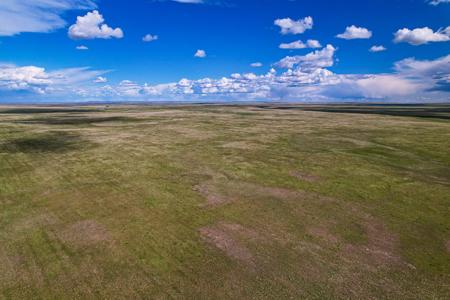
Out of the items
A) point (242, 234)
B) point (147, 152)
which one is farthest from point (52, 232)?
point (147, 152)

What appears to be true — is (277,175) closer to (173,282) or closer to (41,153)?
(173,282)

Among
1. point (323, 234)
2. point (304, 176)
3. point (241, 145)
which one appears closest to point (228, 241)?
point (323, 234)

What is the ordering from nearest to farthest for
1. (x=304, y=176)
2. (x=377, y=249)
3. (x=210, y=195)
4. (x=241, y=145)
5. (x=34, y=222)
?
(x=377, y=249) → (x=34, y=222) → (x=210, y=195) → (x=304, y=176) → (x=241, y=145)

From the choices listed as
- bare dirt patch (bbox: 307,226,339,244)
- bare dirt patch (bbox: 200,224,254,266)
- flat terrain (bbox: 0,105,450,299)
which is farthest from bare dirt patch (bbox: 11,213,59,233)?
bare dirt patch (bbox: 307,226,339,244)

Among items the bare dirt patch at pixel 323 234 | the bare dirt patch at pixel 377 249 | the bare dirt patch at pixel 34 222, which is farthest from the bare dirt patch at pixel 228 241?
the bare dirt patch at pixel 34 222

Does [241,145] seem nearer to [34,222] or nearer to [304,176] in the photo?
[304,176]

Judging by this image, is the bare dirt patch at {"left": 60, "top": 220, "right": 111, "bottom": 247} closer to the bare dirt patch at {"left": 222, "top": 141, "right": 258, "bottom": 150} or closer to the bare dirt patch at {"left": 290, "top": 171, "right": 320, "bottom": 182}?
the bare dirt patch at {"left": 290, "top": 171, "right": 320, "bottom": 182}
